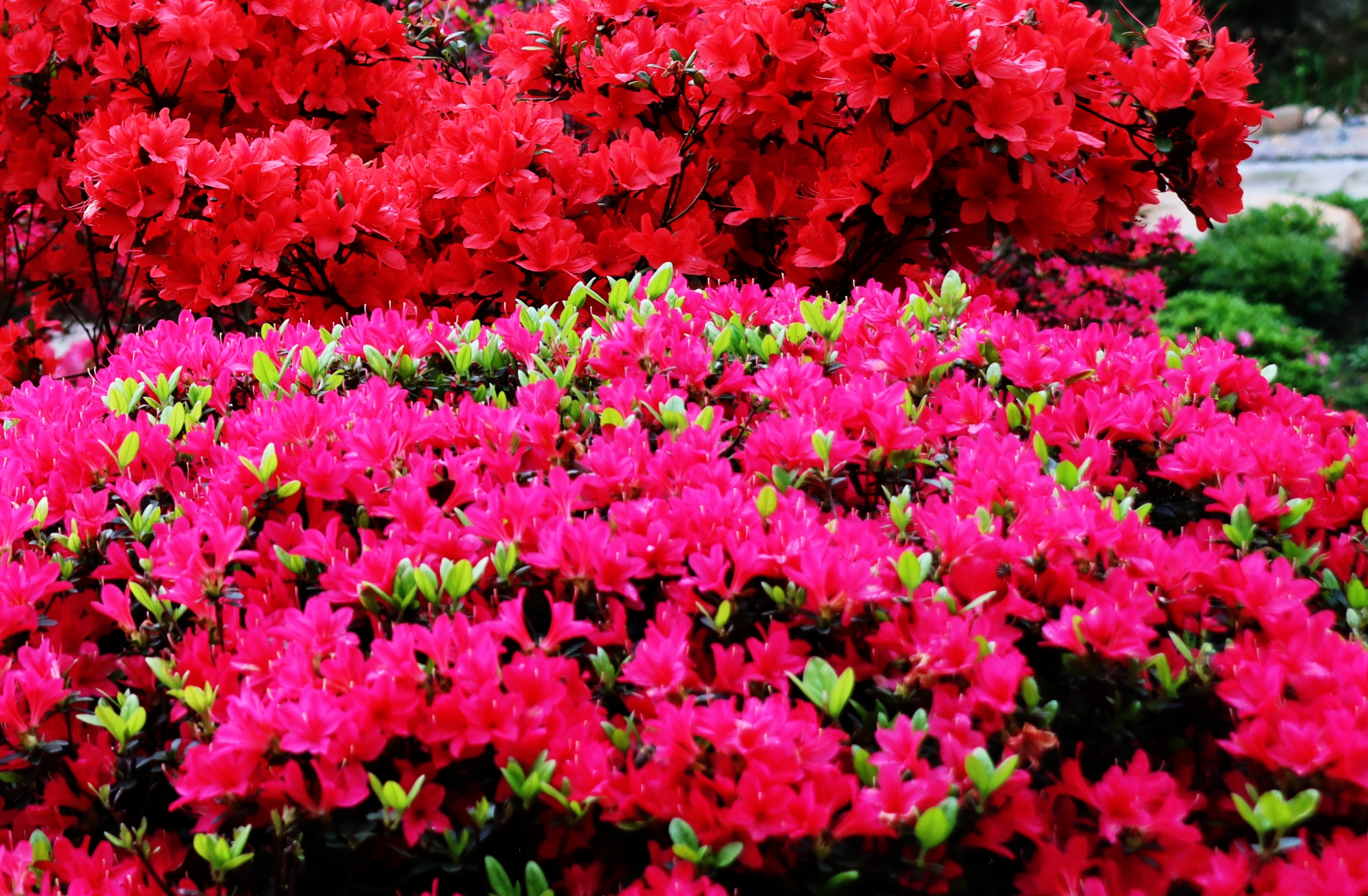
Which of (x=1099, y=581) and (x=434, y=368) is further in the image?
(x=434, y=368)

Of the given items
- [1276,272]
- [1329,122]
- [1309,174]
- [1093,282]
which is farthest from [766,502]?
[1329,122]

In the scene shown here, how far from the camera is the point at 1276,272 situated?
8.83 m

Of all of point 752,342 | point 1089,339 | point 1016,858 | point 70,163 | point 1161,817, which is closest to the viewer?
point 1161,817

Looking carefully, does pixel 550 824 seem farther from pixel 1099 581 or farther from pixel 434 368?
pixel 434 368

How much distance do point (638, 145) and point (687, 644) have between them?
6.00 ft

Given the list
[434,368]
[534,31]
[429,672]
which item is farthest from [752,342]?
[534,31]

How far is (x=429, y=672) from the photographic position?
1.25m

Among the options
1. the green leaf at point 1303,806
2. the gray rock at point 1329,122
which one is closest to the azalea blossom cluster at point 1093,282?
the green leaf at point 1303,806

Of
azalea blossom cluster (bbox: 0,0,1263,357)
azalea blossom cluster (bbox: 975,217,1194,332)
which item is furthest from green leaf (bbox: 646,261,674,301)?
azalea blossom cluster (bbox: 975,217,1194,332)

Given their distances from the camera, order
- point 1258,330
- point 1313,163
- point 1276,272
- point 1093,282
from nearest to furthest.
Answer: point 1093,282 < point 1258,330 < point 1276,272 < point 1313,163

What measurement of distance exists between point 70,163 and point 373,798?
2.93 metres

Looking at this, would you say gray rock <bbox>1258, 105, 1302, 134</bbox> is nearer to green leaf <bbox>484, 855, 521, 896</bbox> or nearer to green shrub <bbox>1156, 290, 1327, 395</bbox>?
green shrub <bbox>1156, 290, 1327, 395</bbox>

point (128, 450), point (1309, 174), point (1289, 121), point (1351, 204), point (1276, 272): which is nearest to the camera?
point (128, 450)

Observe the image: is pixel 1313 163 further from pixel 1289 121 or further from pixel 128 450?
pixel 128 450
